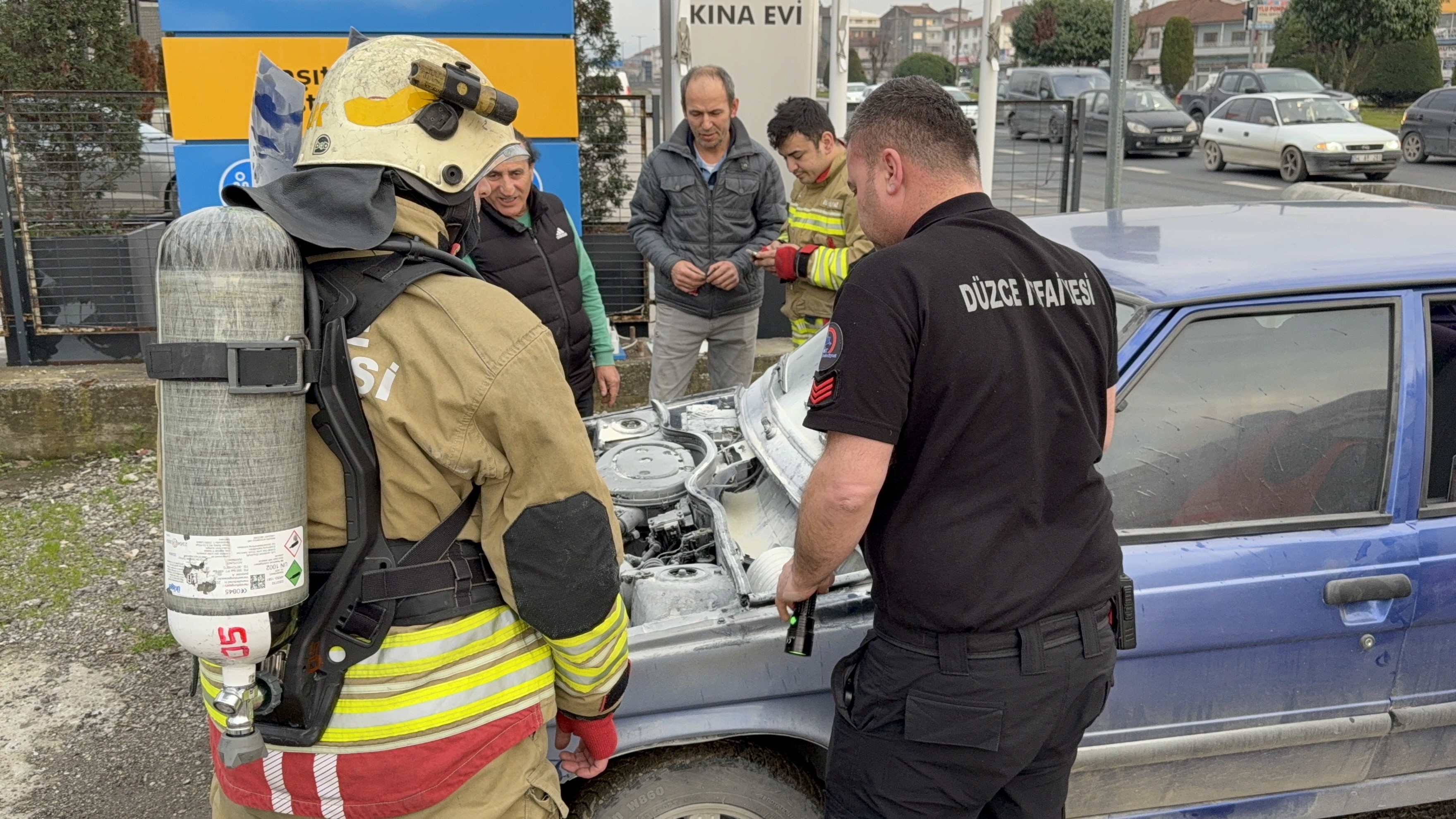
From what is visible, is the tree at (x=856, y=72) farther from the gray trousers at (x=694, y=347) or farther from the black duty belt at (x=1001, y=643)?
the black duty belt at (x=1001, y=643)

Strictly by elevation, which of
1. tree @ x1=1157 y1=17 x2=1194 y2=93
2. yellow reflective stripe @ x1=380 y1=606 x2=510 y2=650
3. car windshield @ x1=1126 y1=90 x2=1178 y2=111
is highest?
tree @ x1=1157 y1=17 x2=1194 y2=93

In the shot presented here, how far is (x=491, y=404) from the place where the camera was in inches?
65.6

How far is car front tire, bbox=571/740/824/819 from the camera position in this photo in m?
2.35

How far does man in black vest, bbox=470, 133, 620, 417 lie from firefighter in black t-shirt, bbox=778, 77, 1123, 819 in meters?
2.04

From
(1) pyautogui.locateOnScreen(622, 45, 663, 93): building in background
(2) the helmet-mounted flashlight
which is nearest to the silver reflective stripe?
(2) the helmet-mounted flashlight

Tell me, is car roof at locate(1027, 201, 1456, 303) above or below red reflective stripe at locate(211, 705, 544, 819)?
above

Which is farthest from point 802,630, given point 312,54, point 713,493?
point 312,54

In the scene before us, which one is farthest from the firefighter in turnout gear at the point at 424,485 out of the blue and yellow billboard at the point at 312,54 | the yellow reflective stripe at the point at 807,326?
the blue and yellow billboard at the point at 312,54

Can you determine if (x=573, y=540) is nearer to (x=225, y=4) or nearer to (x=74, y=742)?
(x=74, y=742)

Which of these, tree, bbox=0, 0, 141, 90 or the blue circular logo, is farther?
tree, bbox=0, 0, 141, 90

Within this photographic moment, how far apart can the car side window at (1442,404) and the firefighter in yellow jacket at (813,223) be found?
2.04 m

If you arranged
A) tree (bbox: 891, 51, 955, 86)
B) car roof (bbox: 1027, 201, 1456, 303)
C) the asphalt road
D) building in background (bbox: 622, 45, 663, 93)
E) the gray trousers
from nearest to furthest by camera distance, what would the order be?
car roof (bbox: 1027, 201, 1456, 303), the gray trousers, building in background (bbox: 622, 45, 663, 93), the asphalt road, tree (bbox: 891, 51, 955, 86)

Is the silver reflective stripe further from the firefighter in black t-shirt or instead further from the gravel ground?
the gravel ground

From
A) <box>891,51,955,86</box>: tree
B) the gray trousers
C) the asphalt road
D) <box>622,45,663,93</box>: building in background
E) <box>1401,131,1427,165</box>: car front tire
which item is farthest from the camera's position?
<box>891,51,955,86</box>: tree
